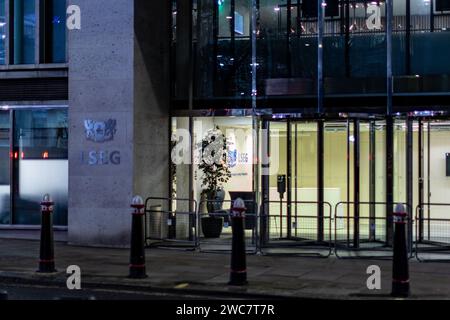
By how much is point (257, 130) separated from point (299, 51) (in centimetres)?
198

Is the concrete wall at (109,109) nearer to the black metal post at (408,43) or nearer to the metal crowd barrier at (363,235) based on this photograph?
the metal crowd barrier at (363,235)

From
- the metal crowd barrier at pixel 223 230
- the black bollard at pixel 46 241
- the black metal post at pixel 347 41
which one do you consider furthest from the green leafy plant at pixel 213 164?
the black bollard at pixel 46 241

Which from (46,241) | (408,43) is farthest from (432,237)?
(46,241)

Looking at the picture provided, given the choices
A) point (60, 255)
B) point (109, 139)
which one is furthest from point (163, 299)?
point (109, 139)


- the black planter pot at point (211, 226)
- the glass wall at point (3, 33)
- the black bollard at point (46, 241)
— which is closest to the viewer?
the black bollard at point (46, 241)

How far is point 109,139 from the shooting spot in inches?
582

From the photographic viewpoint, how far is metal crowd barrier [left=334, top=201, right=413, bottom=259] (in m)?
13.8

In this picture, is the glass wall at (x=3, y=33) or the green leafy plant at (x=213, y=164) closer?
the green leafy plant at (x=213, y=164)

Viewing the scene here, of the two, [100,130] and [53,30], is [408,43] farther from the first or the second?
[53,30]

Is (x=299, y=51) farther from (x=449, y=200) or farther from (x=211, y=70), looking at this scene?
(x=449, y=200)

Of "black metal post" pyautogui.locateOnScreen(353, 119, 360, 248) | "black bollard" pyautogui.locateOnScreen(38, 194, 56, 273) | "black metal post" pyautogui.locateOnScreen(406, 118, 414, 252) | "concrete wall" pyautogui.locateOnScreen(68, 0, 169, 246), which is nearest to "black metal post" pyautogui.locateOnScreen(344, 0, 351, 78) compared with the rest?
"black metal post" pyautogui.locateOnScreen(353, 119, 360, 248)

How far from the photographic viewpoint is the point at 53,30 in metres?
16.5

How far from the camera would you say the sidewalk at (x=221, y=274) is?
9.99 m

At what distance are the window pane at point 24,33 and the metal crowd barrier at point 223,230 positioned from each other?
5.21 metres
